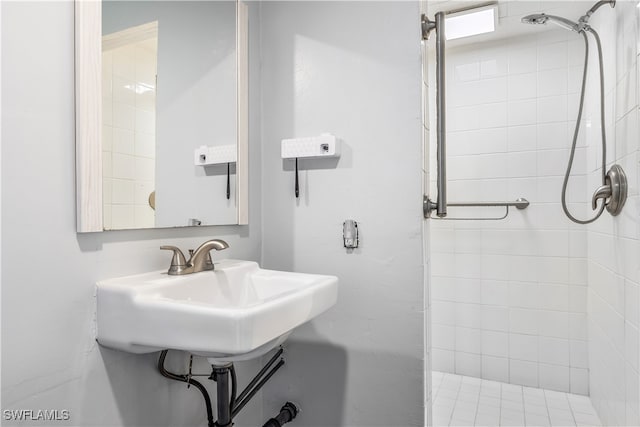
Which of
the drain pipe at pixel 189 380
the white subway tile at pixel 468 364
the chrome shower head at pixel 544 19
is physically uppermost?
the chrome shower head at pixel 544 19

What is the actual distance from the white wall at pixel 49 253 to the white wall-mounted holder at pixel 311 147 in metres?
0.60

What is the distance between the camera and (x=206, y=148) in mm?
1267

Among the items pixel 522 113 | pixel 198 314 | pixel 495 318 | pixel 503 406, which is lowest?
pixel 503 406

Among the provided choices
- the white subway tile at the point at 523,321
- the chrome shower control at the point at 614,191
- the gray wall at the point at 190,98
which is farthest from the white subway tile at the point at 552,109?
the gray wall at the point at 190,98

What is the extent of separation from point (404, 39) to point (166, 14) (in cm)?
76

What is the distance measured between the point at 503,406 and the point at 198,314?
6.07 ft

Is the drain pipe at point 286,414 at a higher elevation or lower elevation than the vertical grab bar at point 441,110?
lower

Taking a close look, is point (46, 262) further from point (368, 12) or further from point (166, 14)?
point (368, 12)

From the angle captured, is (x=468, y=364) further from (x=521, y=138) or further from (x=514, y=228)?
(x=521, y=138)

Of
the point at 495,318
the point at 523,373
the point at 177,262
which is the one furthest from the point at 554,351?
the point at 177,262

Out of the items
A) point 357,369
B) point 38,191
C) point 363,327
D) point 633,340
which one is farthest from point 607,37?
point 38,191

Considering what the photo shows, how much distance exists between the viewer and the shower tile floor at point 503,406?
1.82 meters

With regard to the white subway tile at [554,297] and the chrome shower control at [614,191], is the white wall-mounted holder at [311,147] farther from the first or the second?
A: the white subway tile at [554,297]

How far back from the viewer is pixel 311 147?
52.8 inches
